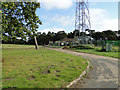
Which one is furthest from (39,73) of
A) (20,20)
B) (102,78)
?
(20,20)

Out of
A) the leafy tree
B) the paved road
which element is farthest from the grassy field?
the leafy tree

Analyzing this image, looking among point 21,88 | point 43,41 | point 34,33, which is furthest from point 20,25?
point 43,41

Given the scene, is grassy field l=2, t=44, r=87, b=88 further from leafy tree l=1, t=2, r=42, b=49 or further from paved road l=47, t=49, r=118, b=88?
leafy tree l=1, t=2, r=42, b=49

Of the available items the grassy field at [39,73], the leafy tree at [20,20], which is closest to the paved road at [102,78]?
the grassy field at [39,73]

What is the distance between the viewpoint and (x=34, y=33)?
12758mm

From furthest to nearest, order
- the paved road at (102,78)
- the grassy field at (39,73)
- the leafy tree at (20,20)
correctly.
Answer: the leafy tree at (20,20) → the paved road at (102,78) → the grassy field at (39,73)

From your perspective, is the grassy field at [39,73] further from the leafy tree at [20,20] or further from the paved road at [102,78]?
the leafy tree at [20,20]

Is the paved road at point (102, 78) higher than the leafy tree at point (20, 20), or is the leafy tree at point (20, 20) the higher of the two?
the leafy tree at point (20, 20)

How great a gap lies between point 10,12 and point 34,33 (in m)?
3.40

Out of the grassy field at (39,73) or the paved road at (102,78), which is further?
the paved road at (102,78)

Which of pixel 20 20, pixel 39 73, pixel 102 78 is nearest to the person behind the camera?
pixel 102 78

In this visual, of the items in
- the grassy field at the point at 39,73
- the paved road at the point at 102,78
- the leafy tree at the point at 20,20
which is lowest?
the paved road at the point at 102,78

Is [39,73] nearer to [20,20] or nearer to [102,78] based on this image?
[102,78]

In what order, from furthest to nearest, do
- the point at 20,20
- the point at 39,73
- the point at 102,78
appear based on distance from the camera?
1. the point at 20,20
2. the point at 39,73
3. the point at 102,78
